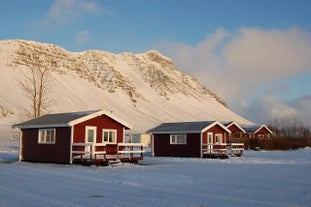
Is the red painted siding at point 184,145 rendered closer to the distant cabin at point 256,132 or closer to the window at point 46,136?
the window at point 46,136

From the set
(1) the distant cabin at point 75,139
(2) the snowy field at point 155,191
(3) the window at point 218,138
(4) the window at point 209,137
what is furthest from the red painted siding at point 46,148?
(3) the window at point 218,138

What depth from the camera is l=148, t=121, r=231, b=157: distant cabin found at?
3559 cm

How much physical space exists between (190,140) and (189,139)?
0.49 ft

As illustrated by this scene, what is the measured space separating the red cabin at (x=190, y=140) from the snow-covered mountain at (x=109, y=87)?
57.8 meters

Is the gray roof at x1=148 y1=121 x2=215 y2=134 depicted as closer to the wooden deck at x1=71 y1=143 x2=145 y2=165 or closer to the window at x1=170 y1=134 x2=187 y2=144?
the window at x1=170 y1=134 x2=187 y2=144

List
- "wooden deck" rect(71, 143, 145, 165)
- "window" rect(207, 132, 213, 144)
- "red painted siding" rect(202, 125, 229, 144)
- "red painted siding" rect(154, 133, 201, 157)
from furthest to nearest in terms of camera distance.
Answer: "window" rect(207, 132, 213, 144)
"red painted siding" rect(202, 125, 229, 144)
"red painted siding" rect(154, 133, 201, 157)
"wooden deck" rect(71, 143, 145, 165)

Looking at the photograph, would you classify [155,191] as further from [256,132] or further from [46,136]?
[256,132]

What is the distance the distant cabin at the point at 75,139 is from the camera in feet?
84.6

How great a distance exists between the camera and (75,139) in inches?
1027

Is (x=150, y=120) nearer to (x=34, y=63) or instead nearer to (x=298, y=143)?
(x=34, y=63)

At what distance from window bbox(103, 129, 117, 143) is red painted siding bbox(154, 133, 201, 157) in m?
9.42

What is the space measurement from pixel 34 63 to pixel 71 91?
18.8m

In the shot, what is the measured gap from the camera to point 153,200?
11.0 metres

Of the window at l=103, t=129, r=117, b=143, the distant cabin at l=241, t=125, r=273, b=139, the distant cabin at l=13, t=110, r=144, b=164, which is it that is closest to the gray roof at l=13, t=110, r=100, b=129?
the distant cabin at l=13, t=110, r=144, b=164
